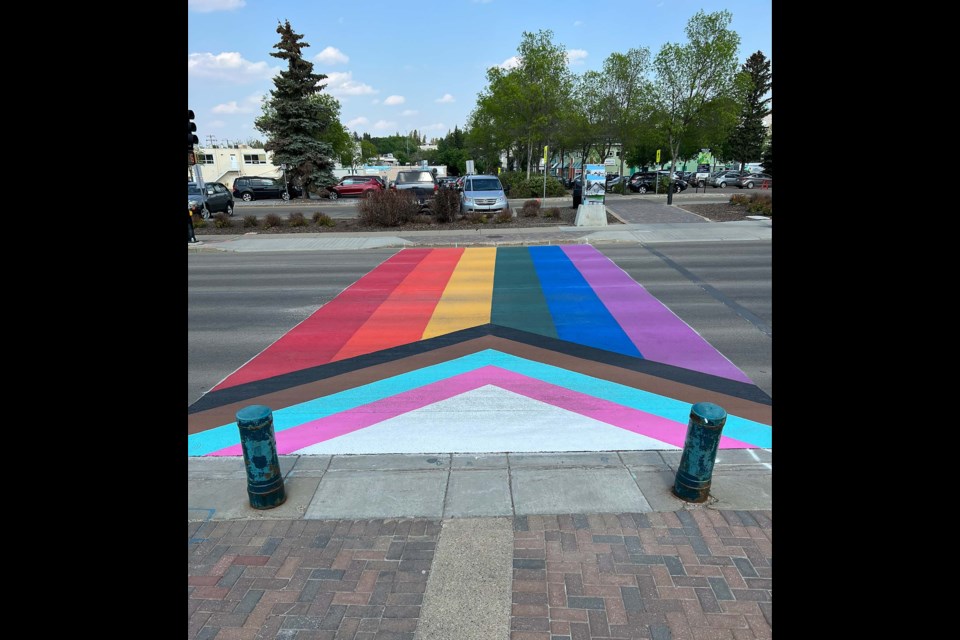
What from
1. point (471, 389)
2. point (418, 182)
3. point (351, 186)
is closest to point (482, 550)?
point (471, 389)

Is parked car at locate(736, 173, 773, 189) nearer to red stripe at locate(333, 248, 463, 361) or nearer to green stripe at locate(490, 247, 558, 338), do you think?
green stripe at locate(490, 247, 558, 338)

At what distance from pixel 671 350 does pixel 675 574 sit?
4792 millimetres

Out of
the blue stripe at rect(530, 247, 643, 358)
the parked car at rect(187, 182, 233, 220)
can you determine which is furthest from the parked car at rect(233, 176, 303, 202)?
the blue stripe at rect(530, 247, 643, 358)

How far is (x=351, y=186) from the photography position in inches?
1510

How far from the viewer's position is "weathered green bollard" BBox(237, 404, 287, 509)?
4199 millimetres

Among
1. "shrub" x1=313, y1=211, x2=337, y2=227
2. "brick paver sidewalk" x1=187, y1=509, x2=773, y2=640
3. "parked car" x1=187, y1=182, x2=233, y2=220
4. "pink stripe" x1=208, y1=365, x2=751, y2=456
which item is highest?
"parked car" x1=187, y1=182, x2=233, y2=220

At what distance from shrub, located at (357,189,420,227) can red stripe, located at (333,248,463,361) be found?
8.48 metres

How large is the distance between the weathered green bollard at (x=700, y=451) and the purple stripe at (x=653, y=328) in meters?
2.95

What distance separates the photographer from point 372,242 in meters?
19.7

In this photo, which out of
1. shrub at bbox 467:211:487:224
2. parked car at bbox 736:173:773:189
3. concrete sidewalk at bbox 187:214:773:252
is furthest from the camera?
parked car at bbox 736:173:773:189

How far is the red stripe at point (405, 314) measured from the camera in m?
8.48

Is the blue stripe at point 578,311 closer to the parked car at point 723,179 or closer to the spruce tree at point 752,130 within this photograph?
the parked car at point 723,179
